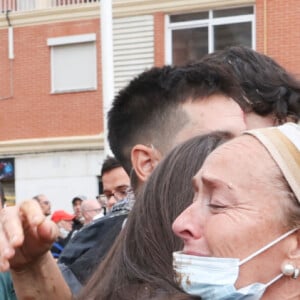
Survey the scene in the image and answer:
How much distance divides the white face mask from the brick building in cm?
1430

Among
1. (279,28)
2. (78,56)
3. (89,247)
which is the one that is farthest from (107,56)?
(89,247)

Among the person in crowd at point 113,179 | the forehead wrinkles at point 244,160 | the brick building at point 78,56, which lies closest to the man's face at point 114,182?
the person in crowd at point 113,179

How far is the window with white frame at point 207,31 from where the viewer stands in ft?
54.2

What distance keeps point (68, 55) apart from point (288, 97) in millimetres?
14881

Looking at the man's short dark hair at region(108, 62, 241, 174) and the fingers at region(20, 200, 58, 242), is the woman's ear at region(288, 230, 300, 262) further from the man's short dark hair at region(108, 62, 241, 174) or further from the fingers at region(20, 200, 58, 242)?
the man's short dark hair at region(108, 62, 241, 174)

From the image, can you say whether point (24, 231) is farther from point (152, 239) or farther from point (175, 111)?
point (175, 111)

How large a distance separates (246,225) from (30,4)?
17.4m

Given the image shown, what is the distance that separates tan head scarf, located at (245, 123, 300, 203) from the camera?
74.5 inches

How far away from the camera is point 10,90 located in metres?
18.5

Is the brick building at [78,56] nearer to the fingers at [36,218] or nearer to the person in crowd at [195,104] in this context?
the person in crowd at [195,104]

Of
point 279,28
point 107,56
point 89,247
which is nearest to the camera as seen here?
point 89,247

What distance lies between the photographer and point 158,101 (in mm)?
3084

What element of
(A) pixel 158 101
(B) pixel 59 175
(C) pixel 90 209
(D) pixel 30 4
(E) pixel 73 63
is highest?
(D) pixel 30 4

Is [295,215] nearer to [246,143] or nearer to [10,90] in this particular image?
[246,143]
